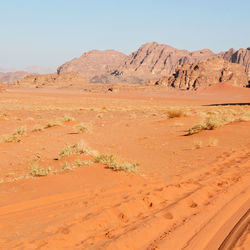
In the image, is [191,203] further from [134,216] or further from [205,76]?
[205,76]

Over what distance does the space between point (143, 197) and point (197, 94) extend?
8923 centimetres

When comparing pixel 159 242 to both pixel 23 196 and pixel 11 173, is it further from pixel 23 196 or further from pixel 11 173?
pixel 11 173

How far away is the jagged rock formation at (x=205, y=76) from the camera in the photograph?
10800 centimetres

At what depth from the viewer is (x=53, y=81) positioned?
428 ft

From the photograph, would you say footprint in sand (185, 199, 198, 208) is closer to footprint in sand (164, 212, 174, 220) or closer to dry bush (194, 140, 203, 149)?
footprint in sand (164, 212, 174, 220)

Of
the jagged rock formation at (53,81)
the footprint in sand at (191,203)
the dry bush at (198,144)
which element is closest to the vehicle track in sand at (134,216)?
the footprint in sand at (191,203)

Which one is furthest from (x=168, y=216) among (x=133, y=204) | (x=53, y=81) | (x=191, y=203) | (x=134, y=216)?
(x=53, y=81)

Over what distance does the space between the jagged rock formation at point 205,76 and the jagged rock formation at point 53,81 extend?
1357 inches

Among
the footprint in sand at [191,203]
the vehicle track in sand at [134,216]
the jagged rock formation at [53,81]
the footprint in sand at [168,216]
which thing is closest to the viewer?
the vehicle track in sand at [134,216]

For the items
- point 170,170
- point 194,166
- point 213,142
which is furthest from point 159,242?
point 213,142

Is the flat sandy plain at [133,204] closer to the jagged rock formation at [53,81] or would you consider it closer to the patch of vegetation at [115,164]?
the patch of vegetation at [115,164]

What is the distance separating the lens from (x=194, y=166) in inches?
378

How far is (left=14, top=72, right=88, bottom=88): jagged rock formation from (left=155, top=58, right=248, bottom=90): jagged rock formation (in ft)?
Result: 113

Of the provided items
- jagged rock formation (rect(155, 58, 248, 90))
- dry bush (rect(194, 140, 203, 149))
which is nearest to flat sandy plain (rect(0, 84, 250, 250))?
dry bush (rect(194, 140, 203, 149))
